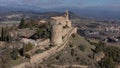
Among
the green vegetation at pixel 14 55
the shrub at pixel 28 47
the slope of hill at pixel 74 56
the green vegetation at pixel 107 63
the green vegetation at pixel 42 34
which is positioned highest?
the green vegetation at pixel 42 34

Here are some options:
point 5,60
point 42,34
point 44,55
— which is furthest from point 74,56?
point 5,60

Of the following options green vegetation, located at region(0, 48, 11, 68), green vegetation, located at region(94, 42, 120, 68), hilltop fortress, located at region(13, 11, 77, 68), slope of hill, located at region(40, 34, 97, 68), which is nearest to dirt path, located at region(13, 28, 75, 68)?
hilltop fortress, located at region(13, 11, 77, 68)

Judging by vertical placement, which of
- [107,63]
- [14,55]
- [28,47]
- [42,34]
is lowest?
[107,63]

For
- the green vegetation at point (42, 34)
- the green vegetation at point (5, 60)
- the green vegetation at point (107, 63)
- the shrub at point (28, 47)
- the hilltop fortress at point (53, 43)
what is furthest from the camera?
the green vegetation at point (42, 34)

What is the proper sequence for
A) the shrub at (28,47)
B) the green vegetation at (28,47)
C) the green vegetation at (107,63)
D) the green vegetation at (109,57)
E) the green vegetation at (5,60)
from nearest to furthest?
the green vegetation at (5,60) → the green vegetation at (28,47) → the shrub at (28,47) → the green vegetation at (107,63) → the green vegetation at (109,57)

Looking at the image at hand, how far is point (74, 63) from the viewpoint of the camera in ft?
139

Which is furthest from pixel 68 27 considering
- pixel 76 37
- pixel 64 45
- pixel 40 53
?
pixel 40 53

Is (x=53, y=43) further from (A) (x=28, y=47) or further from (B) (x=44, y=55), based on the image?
(A) (x=28, y=47)

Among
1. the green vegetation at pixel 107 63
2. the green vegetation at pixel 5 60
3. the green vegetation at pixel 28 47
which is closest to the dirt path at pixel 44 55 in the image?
the green vegetation at pixel 5 60

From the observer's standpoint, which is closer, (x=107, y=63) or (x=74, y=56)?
(x=74, y=56)

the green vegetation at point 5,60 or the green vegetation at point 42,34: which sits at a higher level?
the green vegetation at point 42,34

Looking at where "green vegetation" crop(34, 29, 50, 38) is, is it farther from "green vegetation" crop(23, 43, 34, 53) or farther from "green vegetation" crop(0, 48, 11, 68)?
"green vegetation" crop(0, 48, 11, 68)

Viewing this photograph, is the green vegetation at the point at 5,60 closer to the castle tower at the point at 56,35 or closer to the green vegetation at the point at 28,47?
the green vegetation at the point at 28,47

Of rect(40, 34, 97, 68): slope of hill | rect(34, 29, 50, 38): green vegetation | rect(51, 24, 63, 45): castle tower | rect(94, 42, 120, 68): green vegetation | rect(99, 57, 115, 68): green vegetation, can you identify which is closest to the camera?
rect(40, 34, 97, 68): slope of hill
